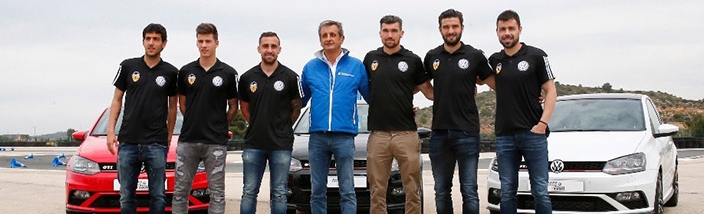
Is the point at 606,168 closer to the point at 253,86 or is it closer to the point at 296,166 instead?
the point at 296,166

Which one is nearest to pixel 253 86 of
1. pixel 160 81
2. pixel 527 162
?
pixel 160 81

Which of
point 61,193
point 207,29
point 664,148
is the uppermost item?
point 207,29

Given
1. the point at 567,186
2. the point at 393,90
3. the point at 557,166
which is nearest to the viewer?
the point at 393,90

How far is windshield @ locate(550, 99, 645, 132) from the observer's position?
7641mm

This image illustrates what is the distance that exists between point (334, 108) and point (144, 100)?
1.58m

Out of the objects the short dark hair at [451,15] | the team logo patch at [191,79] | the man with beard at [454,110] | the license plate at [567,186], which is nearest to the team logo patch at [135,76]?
the team logo patch at [191,79]

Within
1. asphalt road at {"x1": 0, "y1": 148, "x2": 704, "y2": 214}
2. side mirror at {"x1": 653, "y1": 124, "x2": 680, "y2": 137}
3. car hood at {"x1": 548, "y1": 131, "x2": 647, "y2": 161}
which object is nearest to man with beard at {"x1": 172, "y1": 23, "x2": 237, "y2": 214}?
asphalt road at {"x1": 0, "y1": 148, "x2": 704, "y2": 214}

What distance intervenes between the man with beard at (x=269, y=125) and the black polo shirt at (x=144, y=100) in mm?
721

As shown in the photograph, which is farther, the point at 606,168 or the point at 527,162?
the point at 606,168

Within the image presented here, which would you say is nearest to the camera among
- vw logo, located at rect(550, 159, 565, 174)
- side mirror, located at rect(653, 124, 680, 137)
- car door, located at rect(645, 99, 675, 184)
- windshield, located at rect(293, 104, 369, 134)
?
vw logo, located at rect(550, 159, 565, 174)

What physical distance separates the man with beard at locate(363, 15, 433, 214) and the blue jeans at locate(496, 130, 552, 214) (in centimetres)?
70

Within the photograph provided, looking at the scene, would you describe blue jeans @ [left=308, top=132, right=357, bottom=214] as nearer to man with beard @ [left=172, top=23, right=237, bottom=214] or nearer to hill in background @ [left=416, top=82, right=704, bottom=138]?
man with beard @ [left=172, top=23, right=237, bottom=214]

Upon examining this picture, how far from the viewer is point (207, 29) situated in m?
5.75

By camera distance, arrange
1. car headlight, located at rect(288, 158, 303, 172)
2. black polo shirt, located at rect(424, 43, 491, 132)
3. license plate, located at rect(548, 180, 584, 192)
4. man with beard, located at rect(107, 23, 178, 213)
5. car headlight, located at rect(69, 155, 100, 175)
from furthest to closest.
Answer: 1. car headlight, located at rect(288, 158, 303, 172)
2. car headlight, located at rect(69, 155, 100, 175)
3. license plate, located at rect(548, 180, 584, 192)
4. man with beard, located at rect(107, 23, 178, 213)
5. black polo shirt, located at rect(424, 43, 491, 132)
